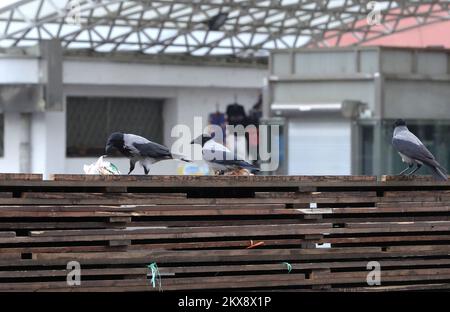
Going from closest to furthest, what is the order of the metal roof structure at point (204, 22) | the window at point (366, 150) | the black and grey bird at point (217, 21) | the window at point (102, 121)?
1. the window at point (366, 150)
2. the metal roof structure at point (204, 22)
3. the black and grey bird at point (217, 21)
4. the window at point (102, 121)

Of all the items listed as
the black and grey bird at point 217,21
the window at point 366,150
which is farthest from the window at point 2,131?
the window at point 366,150

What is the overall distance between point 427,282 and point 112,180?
2909mm

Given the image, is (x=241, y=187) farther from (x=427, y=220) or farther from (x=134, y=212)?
(x=427, y=220)

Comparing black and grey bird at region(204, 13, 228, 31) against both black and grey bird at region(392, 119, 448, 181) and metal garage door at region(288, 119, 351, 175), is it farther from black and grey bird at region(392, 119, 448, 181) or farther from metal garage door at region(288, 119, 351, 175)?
black and grey bird at region(392, 119, 448, 181)

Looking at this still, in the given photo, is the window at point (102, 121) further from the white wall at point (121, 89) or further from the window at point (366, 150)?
the window at point (366, 150)

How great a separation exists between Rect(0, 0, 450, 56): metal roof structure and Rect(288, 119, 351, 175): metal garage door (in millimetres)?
5894

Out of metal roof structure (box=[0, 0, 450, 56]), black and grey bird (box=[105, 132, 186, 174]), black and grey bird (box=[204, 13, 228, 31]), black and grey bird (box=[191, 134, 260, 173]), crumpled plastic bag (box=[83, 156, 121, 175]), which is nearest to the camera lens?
crumpled plastic bag (box=[83, 156, 121, 175])

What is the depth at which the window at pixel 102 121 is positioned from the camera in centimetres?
2970

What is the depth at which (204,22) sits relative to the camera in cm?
2981

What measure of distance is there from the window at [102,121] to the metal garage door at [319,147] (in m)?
8.30

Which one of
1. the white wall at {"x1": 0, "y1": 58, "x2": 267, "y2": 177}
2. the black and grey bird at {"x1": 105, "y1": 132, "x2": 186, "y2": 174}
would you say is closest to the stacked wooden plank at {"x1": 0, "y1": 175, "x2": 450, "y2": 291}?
the black and grey bird at {"x1": 105, "y1": 132, "x2": 186, "y2": 174}

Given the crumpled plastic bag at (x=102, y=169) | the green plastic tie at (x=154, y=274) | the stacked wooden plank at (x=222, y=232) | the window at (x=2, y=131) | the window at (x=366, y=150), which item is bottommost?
the green plastic tie at (x=154, y=274)

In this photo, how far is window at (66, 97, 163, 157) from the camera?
29703mm
